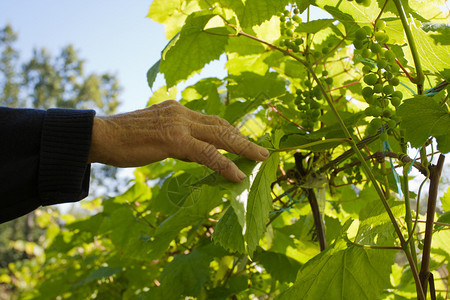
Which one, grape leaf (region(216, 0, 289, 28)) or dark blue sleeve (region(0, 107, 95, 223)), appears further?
grape leaf (region(216, 0, 289, 28))

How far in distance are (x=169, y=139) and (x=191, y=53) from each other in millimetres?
538

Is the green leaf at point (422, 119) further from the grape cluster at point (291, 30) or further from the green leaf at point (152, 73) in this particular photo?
the green leaf at point (152, 73)

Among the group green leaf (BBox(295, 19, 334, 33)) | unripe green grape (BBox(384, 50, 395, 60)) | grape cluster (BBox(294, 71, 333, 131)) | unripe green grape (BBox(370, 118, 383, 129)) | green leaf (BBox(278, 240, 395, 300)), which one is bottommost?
green leaf (BBox(278, 240, 395, 300))

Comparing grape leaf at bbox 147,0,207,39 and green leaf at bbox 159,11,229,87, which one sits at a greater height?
grape leaf at bbox 147,0,207,39

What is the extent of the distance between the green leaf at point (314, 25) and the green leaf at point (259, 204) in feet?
1.31

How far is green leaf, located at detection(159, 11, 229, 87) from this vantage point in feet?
4.57

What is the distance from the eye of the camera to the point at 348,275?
967 millimetres

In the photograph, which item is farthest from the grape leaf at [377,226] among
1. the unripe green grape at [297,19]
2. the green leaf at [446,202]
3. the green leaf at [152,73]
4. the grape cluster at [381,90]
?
the green leaf at [152,73]

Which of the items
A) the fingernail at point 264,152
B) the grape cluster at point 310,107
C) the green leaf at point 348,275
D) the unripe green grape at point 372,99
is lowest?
the green leaf at point 348,275

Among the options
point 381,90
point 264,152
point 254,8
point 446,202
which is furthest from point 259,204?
point 446,202

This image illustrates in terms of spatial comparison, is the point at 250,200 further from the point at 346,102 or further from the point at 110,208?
the point at 110,208

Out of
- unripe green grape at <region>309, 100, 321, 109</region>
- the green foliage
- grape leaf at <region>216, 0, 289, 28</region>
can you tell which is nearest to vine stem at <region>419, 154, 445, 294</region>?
the green foliage

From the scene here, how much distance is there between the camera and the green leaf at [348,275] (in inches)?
37.7

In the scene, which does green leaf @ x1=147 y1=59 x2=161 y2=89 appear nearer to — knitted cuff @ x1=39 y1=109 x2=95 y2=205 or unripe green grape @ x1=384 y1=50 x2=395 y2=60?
knitted cuff @ x1=39 y1=109 x2=95 y2=205
